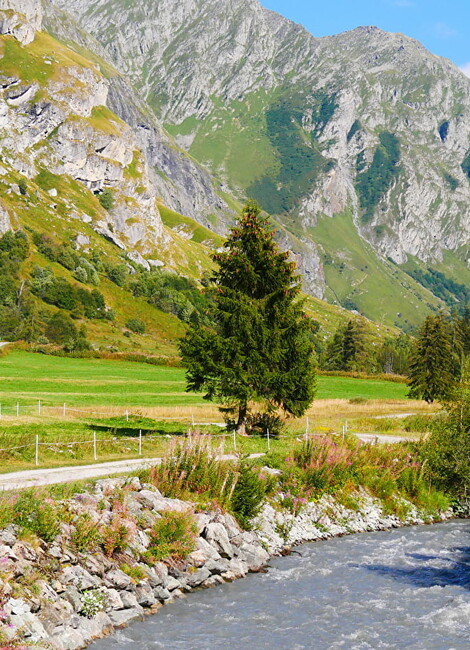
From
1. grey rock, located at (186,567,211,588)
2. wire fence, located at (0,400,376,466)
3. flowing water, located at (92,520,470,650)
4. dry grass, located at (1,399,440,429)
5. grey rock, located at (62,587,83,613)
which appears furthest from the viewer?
dry grass, located at (1,399,440,429)

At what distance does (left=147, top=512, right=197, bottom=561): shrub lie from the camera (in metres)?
20.1

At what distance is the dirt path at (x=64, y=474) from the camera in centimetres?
2267

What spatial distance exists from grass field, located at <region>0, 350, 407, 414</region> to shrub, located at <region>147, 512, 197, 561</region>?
3111 centimetres

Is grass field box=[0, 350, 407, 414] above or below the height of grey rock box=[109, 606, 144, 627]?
above

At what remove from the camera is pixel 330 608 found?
61.6 feet

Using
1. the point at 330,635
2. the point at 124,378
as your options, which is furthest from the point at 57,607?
the point at 124,378

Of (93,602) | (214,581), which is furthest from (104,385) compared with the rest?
(93,602)

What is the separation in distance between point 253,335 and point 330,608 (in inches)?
803

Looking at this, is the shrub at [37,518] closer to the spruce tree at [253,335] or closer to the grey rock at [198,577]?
the grey rock at [198,577]

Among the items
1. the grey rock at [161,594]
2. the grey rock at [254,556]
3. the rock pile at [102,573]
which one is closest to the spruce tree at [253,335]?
the grey rock at [254,556]

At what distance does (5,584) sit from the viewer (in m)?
15.1

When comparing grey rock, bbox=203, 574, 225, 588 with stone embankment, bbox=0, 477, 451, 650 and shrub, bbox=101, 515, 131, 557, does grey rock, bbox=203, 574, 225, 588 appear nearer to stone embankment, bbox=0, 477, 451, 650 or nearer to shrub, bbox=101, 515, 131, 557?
stone embankment, bbox=0, 477, 451, 650

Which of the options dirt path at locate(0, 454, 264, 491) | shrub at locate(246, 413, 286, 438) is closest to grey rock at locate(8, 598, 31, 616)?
dirt path at locate(0, 454, 264, 491)

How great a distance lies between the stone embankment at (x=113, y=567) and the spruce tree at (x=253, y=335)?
11.2 meters
